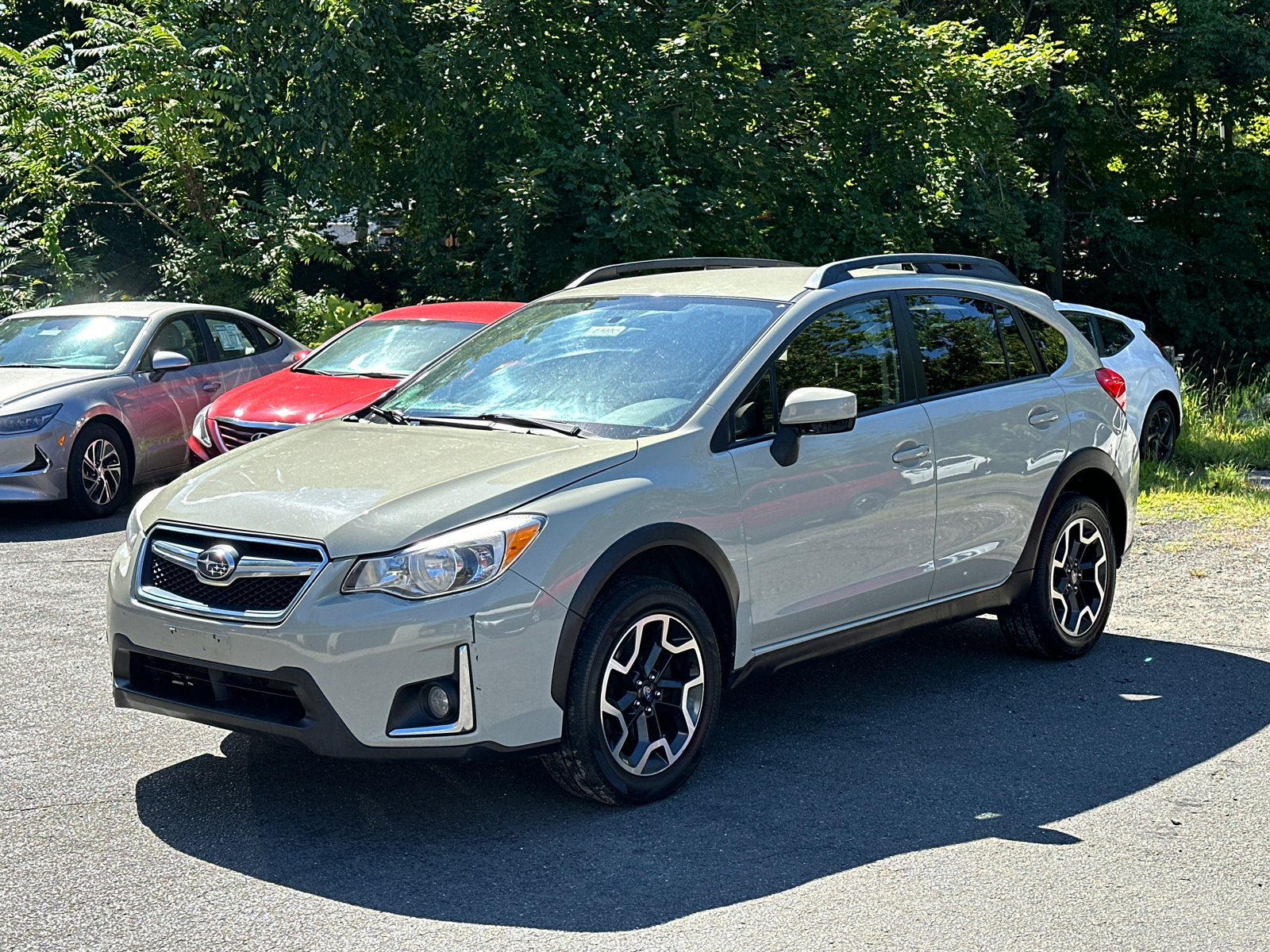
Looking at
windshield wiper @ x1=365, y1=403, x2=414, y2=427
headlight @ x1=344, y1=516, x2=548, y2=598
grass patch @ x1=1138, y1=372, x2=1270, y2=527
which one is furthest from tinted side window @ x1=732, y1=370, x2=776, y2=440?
grass patch @ x1=1138, y1=372, x2=1270, y2=527

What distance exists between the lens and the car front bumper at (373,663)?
4.34m

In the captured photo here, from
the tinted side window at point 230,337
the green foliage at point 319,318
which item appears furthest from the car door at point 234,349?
the green foliage at point 319,318

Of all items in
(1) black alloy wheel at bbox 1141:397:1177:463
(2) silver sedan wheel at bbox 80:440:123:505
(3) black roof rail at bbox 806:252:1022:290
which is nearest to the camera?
(3) black roof rail at bbox 806:252:1022:290

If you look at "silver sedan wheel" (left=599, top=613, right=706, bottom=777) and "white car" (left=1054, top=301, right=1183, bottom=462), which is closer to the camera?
"silver sedan wheel" (left=599, top=613, right=706, bottom=777)

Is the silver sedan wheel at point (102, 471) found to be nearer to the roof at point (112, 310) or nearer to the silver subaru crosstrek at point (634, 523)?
the roof at point (112, 310)

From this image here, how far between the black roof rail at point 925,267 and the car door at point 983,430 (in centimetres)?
19

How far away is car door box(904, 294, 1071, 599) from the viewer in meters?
6.03

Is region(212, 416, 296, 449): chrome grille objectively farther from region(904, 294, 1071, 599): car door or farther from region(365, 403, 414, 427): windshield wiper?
region(904, 294, 1071, 599): car door

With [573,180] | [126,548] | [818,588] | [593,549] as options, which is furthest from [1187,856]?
[573,180]

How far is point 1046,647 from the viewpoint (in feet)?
22.0

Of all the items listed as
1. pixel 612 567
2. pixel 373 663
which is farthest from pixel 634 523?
pixel 373 663

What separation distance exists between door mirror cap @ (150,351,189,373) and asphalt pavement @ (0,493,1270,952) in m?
4.72

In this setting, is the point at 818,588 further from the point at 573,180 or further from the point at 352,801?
the point at 573,180

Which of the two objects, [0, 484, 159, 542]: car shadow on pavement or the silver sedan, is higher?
the silver sedan
